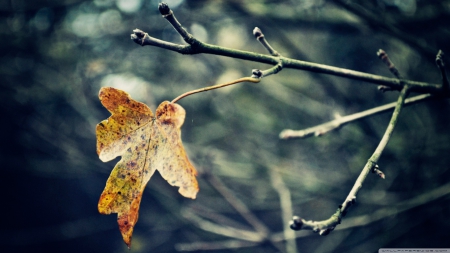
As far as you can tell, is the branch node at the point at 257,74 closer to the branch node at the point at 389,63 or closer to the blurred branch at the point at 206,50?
the blurred branch at the point at 206,50

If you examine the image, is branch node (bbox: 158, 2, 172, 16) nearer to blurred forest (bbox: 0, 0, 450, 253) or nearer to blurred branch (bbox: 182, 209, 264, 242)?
blurred forest (bbox: 0, 0, 450, 253)

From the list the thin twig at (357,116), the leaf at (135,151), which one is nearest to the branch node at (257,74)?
the leaf at (135,151)

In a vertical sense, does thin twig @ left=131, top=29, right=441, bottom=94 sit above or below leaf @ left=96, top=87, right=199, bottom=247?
above

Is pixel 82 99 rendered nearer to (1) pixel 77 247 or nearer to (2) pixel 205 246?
(2) pixel 205 246

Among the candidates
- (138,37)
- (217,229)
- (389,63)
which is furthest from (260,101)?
(138,37)

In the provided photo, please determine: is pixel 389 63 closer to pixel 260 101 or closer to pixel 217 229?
pixel 217 229

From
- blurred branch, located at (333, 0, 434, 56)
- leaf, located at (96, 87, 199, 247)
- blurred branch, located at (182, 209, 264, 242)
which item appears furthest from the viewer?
blurred branch, located at (182, 209, 264, 242)

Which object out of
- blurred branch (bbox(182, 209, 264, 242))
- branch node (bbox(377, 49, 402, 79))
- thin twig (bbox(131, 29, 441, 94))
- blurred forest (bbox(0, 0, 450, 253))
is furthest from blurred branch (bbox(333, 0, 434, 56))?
blurred branch (bbox(182, 209, 264, 242))
